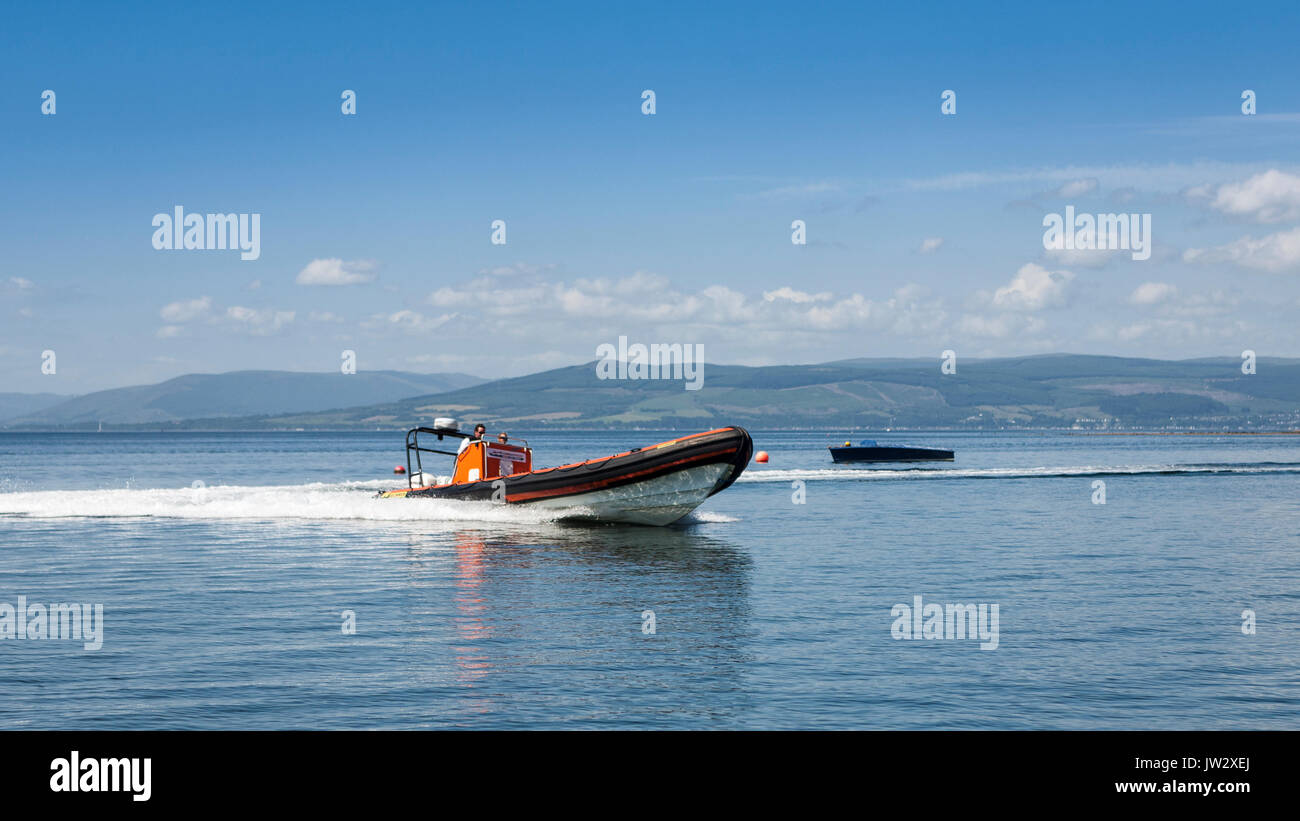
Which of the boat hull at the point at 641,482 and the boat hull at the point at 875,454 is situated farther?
the boat hull at the point at 875,454

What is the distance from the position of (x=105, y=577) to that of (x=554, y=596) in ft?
32.8

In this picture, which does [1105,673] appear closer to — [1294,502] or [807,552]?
[807,552]

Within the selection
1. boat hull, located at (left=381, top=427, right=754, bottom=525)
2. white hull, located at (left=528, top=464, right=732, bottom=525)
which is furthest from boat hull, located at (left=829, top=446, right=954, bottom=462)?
boat hull, located at (left=381, top=427, right=754, bottom=525)

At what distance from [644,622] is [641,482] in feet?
56.1

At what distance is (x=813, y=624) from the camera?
18.0 metres

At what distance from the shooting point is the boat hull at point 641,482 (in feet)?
112
